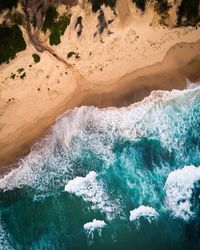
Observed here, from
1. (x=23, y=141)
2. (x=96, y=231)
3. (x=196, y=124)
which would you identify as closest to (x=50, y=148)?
(x=23, y=141)

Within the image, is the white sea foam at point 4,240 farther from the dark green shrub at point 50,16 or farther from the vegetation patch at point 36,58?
the dark green shrub at point 50,16

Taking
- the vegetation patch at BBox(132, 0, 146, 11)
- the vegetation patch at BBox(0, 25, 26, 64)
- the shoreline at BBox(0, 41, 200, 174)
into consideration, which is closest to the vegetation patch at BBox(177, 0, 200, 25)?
the shoreline at BBox(0, 41, 200, 174)

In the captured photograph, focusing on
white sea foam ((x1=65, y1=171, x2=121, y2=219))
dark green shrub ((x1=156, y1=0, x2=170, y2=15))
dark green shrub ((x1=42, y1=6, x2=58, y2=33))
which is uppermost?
dark green shrub ((x1=42, y1=6, x2=58, y2=33))

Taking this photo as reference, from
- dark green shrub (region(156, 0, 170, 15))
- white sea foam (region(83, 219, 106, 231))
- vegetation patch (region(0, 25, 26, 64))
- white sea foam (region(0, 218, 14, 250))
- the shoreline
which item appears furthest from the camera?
vegetation patch (region(0, 25, 26, 64))

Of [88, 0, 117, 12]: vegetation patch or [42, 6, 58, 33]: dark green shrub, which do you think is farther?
[42, 6, 58, 33]: dark green shrub

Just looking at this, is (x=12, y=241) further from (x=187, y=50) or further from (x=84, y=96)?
(x=187, y=50)

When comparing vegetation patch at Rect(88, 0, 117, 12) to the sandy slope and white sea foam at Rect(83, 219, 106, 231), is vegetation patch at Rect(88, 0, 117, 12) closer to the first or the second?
the sandy slope

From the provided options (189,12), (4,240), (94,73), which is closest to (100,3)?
(94,73)

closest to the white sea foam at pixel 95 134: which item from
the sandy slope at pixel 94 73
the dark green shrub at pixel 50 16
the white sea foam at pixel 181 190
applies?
the sandy slope at pixel 94 73
